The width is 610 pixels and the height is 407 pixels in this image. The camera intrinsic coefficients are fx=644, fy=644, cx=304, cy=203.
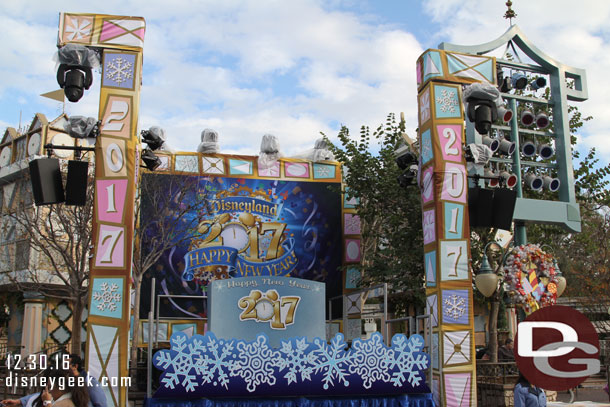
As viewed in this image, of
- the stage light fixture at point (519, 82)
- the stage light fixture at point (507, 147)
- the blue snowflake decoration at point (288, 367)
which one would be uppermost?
the stage light fixture at point (519, 82)

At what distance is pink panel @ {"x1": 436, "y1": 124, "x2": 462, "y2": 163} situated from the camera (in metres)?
12.0

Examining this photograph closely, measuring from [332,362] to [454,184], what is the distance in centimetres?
402

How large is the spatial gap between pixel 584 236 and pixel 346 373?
8.99 metres

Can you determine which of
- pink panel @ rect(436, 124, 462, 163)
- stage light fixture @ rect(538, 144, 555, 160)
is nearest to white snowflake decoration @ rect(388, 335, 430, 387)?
pink panel @ rect(436, 124, 462, 163)

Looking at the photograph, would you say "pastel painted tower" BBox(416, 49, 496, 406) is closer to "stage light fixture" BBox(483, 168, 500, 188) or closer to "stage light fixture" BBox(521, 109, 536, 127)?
"stage light fixture" BBox(483, 168, 500, 188)

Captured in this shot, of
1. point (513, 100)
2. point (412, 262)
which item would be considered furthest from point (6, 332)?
point (513, 100)

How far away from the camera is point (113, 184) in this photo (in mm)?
10422

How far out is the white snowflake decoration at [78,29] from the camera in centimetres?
1076

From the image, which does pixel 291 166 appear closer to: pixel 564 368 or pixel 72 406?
pixel 72 406

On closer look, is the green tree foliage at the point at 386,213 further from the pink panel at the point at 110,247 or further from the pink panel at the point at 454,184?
the pink panel at the point at 110,247

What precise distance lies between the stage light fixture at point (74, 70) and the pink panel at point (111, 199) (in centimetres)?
148

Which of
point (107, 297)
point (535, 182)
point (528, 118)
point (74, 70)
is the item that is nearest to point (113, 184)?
point (107, 297)

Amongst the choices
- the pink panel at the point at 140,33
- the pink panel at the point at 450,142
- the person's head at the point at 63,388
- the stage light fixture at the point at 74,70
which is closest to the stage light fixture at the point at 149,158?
the stage light fixture at the point at 74,70

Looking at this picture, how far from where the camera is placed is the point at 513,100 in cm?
1351
